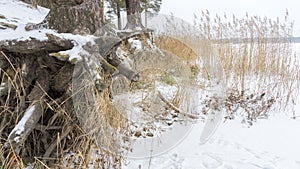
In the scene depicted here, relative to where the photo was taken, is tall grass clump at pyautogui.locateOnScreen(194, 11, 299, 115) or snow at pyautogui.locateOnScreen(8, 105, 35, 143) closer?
snow at pyautogui.locateOnScreen(8, 105, 35, 143)

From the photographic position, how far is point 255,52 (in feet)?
11.1

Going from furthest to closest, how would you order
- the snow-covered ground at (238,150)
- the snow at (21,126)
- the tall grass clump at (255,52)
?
the tall grass clump at (255,52) → the snow-covered ground at (238,150) → the snow at (21,126)

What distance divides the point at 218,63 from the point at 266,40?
724 mm

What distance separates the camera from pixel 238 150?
1921 mm

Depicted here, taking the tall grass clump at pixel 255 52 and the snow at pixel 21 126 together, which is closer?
the snow at pixel 21 126

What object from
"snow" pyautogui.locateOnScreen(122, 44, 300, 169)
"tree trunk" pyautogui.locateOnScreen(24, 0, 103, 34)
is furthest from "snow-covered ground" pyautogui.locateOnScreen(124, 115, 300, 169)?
"tree trunk" pyautogui.locateOnScreen(24, 0, 103, 34)

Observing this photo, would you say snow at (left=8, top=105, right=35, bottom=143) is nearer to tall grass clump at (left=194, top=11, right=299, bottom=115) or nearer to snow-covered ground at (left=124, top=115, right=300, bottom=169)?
snow-covered ground at (left=124, top=115, right=300, bottom=169)

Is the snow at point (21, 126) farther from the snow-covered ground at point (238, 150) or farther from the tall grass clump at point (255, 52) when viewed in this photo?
the tall grass clump at point (255, 52)

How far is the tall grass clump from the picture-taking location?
3127 millimetres

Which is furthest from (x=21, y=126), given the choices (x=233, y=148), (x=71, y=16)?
(x=233, y=148)

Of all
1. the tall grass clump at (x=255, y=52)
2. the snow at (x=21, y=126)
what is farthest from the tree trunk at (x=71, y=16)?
the tall grass clump at (x=255, y=52)

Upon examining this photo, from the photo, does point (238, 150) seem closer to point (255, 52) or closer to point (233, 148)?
point (233, 148)

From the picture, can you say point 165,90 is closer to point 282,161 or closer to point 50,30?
point 282,161

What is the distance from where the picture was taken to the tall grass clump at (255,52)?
3127 mm
